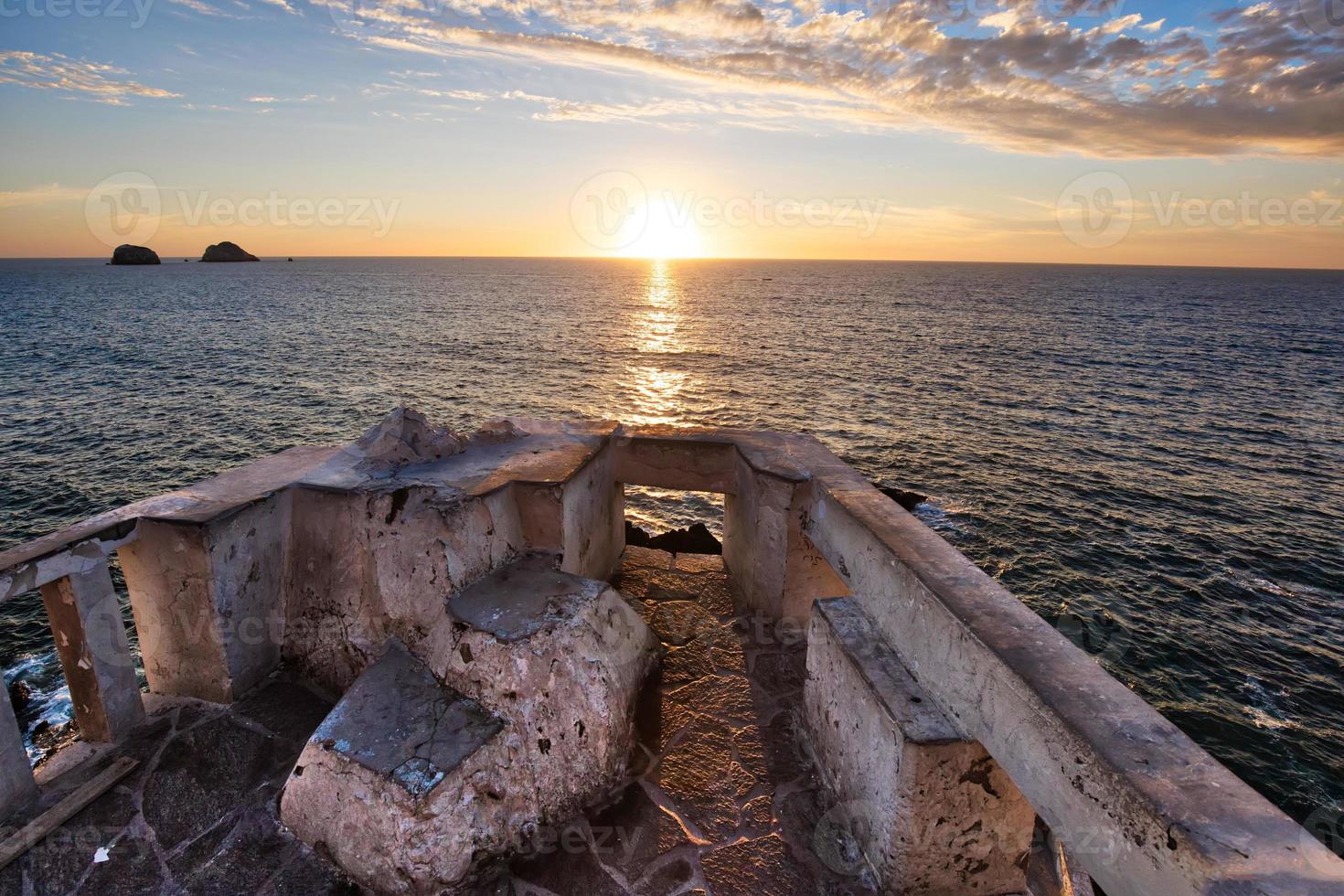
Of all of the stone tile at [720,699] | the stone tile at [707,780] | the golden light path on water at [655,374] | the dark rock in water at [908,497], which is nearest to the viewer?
the stone tile at [707,780]

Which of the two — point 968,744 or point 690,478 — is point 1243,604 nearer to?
point 690,478

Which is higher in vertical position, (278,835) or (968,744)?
(968,744)

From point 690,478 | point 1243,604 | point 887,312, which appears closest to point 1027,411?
point 1243,604

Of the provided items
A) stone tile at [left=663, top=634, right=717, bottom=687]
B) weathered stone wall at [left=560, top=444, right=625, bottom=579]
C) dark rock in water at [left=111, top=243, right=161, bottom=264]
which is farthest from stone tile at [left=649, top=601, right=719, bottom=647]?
dark rock in water at [left=111, top=243, right=161, bottom=264]

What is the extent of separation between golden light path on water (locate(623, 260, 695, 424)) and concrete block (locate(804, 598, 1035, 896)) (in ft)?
29.0

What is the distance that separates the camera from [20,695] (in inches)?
439

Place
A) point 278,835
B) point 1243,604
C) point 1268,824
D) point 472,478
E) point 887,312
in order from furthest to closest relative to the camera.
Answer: point 887,312 < point 1243,604 < point 472,478 < point 278,835 < point 1268,824

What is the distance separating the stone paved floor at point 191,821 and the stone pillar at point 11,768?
6.9 inches

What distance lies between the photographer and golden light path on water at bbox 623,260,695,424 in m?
31.3

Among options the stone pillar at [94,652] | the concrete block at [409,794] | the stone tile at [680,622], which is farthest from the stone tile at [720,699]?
the stone pillar at [94,652]

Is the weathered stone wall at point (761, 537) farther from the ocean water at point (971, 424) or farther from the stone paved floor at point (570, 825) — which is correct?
the ocean water at point (971, 424)

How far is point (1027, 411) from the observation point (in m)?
31.6

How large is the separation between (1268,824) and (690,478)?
21.7 feet

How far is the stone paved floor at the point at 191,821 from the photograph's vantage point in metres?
4.76
